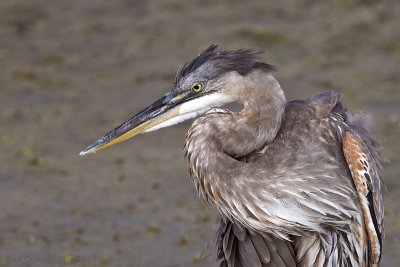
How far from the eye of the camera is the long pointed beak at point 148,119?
6.27 metres

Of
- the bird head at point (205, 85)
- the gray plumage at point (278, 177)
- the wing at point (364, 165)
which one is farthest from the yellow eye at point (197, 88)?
the wing at point (364, 165)

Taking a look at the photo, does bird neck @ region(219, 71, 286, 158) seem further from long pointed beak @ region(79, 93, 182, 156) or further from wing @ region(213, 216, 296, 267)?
wing @ region(213, 216, 296, 267)

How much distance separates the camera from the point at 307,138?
6.38m

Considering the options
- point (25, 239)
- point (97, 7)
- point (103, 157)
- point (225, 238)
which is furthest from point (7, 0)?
point (225, 238)

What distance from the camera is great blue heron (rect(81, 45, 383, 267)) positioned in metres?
6.13

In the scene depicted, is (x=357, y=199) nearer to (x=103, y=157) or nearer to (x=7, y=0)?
(x=103, y=157)

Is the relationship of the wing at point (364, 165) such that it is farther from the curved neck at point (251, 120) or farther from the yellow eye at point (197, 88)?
the yellow eye at point (197, 88)

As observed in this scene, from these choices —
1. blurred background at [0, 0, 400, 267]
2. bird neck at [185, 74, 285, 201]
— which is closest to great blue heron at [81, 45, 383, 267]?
bird neck at [185, 74, 285, 201]

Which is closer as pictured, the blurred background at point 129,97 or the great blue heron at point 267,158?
the great blue heron at point 267,158

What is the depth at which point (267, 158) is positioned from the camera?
6227 millimetres

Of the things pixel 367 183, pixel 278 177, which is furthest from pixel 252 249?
pixel 367 183

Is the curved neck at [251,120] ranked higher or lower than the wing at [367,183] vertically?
higher

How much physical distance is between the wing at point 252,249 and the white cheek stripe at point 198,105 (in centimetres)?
74

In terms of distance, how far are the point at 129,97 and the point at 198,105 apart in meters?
4.52
